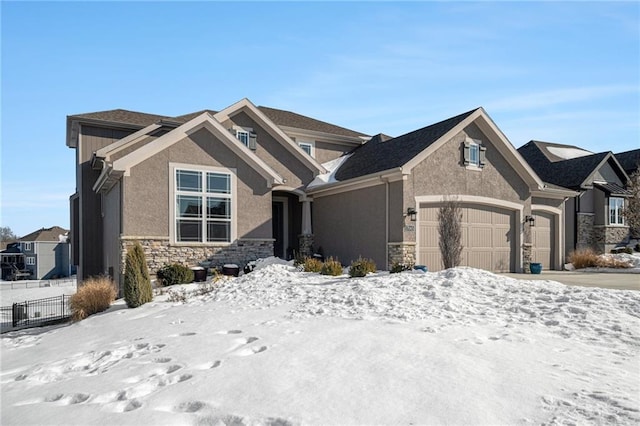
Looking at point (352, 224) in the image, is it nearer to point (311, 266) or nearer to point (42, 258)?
point (311, 266)

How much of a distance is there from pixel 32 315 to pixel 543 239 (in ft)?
73.6

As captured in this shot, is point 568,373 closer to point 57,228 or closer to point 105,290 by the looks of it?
point 105,290

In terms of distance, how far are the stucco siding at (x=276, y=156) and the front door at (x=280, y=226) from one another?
4.53 feet

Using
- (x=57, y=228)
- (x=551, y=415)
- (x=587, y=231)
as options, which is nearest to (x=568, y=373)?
(x=551, y=415)

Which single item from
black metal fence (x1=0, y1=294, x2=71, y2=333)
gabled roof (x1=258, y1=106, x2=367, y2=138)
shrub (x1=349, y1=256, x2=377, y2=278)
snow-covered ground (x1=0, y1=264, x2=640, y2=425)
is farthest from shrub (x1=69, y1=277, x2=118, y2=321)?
gabled roof (x1=258, y1=106, x2=367, y2=138)

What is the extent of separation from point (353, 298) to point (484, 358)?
3.69 m

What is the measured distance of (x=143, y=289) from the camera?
1137cm

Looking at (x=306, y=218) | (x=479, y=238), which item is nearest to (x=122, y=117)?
(x=306, y=218)

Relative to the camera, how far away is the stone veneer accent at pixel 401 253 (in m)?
15.2

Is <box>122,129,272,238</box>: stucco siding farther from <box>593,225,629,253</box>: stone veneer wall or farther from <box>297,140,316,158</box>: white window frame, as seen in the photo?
<box>593,225,629,253</box>: stone veneer wall

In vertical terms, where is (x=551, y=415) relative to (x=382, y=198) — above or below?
below

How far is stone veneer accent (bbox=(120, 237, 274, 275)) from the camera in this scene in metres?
14.2

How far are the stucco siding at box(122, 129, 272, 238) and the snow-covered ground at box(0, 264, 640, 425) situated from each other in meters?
4.65

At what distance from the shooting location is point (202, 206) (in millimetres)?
15359
